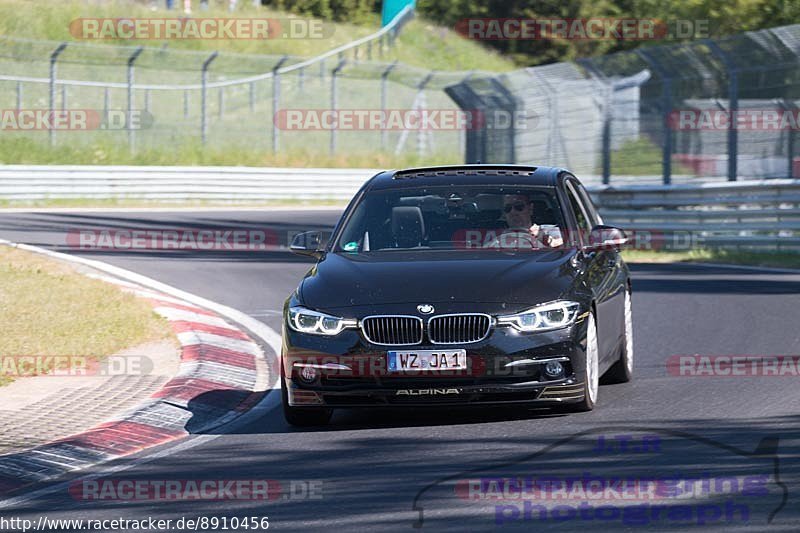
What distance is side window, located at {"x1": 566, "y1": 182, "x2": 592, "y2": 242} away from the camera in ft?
32.0

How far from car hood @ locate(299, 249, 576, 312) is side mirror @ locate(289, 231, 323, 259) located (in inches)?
17.4

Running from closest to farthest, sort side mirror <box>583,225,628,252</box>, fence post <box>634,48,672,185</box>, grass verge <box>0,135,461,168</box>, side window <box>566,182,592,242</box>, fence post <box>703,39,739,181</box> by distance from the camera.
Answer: side mirror <box>583,225,628,252</box>
side window <box>566,182,592,242</box>
fence post <box>703,39,739,181</box>
fence post <box>634,48,672,185</box>
grass verge <box>0,135,461,168</box>

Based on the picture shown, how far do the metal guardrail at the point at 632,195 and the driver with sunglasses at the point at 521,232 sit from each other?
12208 millimetres

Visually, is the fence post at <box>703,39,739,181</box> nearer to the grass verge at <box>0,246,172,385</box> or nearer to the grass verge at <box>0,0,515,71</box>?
the grass verge at <box>0,246,172,385</box>

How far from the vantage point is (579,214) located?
32.8 ft

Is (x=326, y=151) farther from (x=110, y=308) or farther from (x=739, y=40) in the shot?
(x=110, y=308)

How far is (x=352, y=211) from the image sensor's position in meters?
9.79

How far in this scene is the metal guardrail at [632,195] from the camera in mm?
21297

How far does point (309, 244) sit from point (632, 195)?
15.1 meters

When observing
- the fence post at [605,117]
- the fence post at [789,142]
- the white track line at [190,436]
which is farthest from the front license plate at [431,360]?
the fence post at [605,117]

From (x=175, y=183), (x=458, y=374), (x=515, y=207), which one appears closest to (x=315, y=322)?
(x=458, y=374)

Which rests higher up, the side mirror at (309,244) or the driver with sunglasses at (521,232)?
the driver with sunglasses at (521,232)

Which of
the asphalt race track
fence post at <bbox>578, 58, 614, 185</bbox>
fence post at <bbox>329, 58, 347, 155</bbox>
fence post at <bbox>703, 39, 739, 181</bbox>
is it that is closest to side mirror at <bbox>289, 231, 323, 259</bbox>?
the asphalt race track

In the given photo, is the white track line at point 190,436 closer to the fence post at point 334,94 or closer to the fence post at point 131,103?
the fence post at point 131,103
